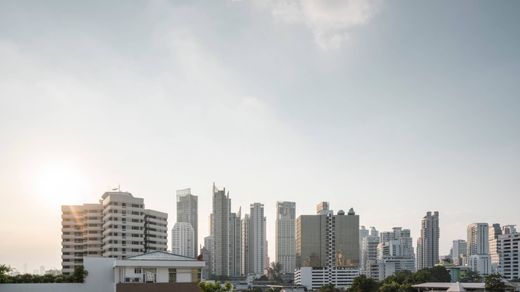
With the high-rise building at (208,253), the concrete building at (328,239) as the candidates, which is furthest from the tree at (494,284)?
the high-rise building at (208,253)

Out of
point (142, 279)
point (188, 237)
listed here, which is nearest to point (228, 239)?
point (188, 237)

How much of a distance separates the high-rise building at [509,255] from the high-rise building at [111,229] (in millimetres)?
101287

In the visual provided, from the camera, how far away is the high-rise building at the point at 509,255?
13712cm

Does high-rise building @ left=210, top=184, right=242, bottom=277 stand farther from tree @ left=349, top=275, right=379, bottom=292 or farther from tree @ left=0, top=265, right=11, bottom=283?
tree @ left=0, top=265, right=11, bottom=283

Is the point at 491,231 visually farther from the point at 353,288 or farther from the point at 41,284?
the point at 41,284

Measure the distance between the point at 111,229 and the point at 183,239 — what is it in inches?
4455

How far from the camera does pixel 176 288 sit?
3053cm

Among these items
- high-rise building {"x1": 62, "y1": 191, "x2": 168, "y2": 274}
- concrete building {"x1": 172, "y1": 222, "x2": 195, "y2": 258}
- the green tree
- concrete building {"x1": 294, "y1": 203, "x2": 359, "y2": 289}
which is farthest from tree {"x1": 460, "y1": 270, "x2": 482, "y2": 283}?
concrete building {"x1": 172, "y1": 222, "x2": 195, "y2": 258}

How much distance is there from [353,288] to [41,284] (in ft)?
177

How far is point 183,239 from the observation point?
185 metres

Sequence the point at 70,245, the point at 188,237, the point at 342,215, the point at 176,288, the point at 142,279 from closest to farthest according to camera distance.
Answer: the point at 176,288
the point at 142,279
the point at 70,245
the point at 342,215
the point at 188,237

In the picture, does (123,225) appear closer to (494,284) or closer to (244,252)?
(494,284)

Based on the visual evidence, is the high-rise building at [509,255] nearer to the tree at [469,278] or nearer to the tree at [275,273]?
the tree at [469,278]

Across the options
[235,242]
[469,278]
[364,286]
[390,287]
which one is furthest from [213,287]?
[235,242]
